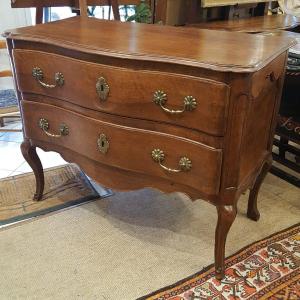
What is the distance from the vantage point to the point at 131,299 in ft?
4.30

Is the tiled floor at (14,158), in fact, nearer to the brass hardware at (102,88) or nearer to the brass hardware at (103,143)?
the brass hardware at (103,143)

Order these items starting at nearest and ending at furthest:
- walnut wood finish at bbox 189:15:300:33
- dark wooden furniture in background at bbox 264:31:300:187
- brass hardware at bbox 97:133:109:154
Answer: brass hardware at bbox 97:133:109:154 → dark wooden furniture in background at bbox 264:31:300:187 → walnut wood finish at bbox 189:15:300:33

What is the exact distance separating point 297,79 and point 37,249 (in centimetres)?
144

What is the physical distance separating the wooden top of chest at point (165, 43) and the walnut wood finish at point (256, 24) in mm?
923

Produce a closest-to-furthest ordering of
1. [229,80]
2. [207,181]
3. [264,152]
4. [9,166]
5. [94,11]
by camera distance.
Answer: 1. [229,80]
2. [207,181]
3. [264,152]
4. [9,166]
5. [94,11]

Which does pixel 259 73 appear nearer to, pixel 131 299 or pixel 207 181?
pixel 207 181

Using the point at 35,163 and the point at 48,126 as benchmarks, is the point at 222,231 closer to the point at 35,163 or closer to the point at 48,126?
the point at 48,126

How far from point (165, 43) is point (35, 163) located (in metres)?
0.88

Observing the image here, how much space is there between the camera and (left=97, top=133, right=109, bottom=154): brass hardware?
1313mm

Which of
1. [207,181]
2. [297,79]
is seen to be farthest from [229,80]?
[297,79]

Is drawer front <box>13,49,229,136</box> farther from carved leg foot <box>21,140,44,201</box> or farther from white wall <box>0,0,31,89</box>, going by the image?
white wall <box>0,0,31,89</box>

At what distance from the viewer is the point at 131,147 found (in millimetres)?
1277

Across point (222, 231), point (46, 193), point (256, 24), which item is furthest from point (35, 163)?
point (256, 24)

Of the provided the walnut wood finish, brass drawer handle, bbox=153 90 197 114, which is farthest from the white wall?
brass drawer handle, bbox=153 90 197 114
